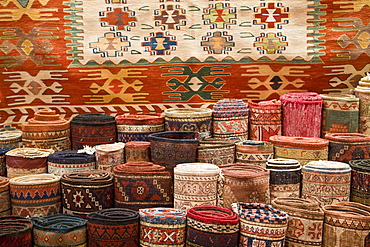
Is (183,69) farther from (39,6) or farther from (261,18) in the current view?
(39,6)

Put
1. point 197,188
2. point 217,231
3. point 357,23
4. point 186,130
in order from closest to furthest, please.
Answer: point 217,231
point 197,188
point 186,130
point 357,23

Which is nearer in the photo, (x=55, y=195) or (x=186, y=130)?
(x=55, y=195)

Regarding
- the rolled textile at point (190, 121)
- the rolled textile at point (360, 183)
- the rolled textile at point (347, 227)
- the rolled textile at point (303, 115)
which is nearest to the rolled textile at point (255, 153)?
the rolled textile at point (190, 121)

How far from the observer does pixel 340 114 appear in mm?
4363

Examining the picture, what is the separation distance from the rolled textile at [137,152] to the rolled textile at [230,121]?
0.64 metres

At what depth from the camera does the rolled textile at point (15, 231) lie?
301 cm

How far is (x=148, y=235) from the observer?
3266 mm

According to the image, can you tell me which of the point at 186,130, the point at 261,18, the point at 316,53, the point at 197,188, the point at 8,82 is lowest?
the point at 197,188

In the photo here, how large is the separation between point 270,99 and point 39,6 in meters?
2.39

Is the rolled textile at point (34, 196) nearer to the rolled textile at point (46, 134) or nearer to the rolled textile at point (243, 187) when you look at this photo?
the rolled textile at point (46, 134)

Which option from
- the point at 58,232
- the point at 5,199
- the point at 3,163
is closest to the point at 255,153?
the point at 58,232

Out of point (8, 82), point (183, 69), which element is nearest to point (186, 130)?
point (183, 69)

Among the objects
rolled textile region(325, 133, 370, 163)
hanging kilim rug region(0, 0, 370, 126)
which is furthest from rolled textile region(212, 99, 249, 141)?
rolled textile region(325, 133, 370, 163)

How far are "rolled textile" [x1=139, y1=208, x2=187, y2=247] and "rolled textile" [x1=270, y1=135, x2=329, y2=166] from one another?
3.73 feet
